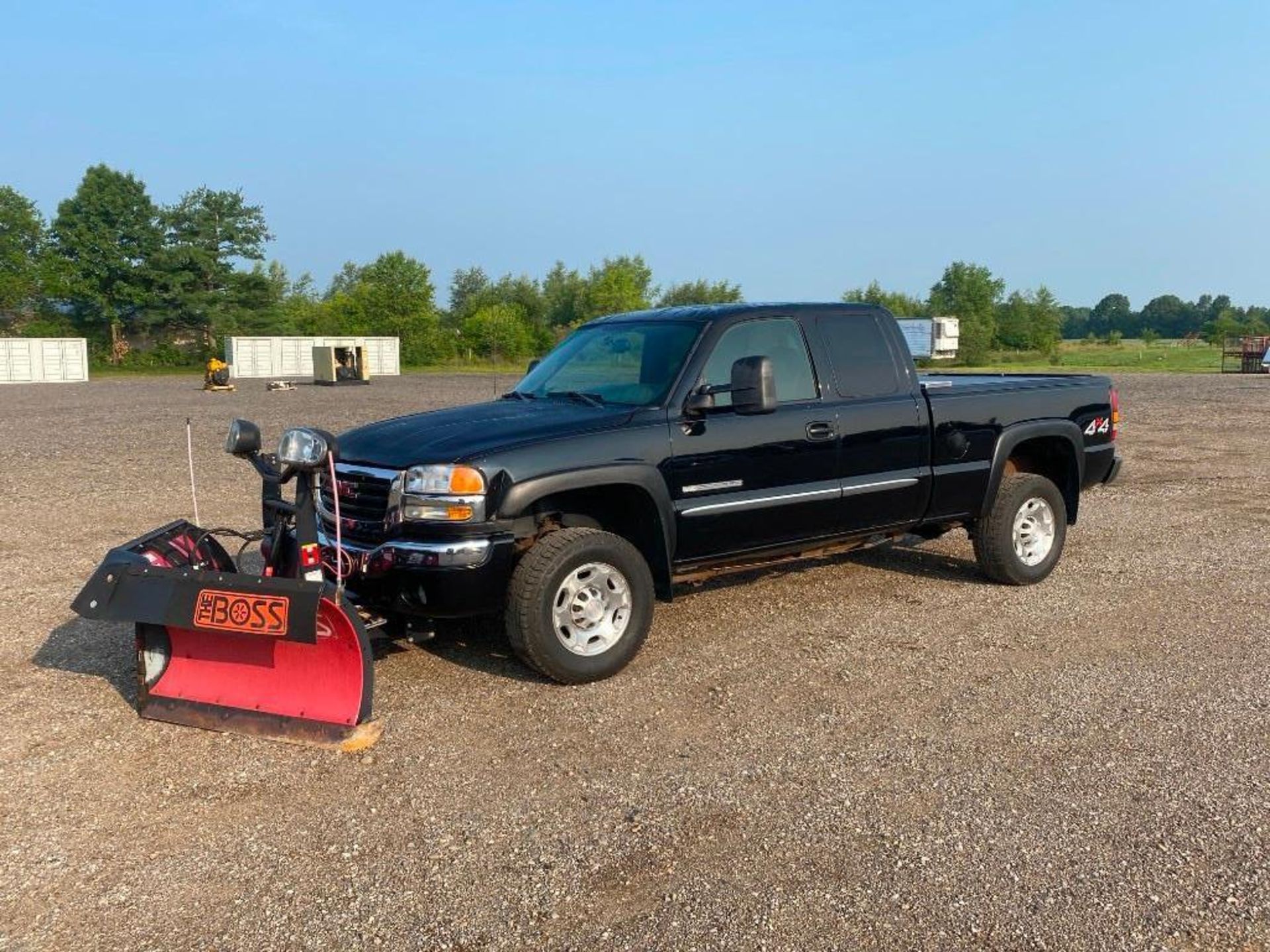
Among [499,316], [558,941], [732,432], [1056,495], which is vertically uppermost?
[499,316]

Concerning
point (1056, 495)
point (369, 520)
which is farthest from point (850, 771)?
point (1056, 495)

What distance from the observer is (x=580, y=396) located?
6.10m

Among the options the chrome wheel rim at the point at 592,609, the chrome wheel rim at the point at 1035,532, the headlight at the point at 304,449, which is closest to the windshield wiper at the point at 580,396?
the chrome wheel rim at the point at 592,609

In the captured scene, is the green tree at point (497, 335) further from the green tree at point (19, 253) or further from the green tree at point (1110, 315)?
the green tree at point (1110, 315)

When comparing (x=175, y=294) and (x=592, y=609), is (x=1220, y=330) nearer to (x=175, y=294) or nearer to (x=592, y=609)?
(x=175, y=294)

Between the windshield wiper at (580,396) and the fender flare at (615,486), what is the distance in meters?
0.65

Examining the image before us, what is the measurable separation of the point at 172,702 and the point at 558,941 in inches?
98.5

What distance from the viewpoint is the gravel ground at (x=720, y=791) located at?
3.23m

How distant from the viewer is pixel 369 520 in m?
5.29

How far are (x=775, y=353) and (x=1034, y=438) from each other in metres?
2.16

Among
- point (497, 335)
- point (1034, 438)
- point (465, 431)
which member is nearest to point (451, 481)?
point (465, 431)

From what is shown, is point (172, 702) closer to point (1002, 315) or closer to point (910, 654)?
point (910, 654)

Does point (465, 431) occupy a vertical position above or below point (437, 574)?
above

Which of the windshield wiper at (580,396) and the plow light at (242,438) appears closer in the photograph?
the plow light at (242,438)
